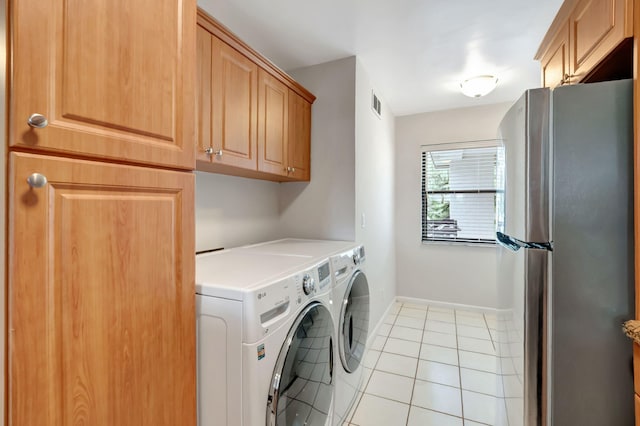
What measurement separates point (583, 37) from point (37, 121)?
2020 millimetres

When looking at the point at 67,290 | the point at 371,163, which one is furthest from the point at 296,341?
the point at 371,163

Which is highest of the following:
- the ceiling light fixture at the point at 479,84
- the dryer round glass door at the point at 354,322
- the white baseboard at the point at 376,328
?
the ceiling light fixture at the point at 479,84

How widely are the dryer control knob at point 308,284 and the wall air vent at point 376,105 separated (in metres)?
2.00

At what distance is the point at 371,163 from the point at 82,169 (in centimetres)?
229

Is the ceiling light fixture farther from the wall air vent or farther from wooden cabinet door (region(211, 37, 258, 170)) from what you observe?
wooden cabinet door (region(211, 37, 258, 170))

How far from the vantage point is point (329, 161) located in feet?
7.64

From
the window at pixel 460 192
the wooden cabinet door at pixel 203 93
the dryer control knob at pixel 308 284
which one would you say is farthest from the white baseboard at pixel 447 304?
Answer: the wooden cabinet door at pixel 203 93

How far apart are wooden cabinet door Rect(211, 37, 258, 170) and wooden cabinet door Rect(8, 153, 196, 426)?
64 centimetres

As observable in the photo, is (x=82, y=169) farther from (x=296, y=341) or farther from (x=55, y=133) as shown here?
(x=296, y=341)

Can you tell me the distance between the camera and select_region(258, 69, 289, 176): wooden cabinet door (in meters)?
1.81

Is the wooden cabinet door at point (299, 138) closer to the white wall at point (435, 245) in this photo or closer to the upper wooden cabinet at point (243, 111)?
the upper wooden cabinet at point (243, 111)

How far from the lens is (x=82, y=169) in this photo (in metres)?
0.68

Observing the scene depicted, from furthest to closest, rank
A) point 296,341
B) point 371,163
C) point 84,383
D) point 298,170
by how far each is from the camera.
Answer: point 371,163 < point 298,170 < point 296,341 < point 84,383

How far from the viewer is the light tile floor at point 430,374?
1.73 metres
